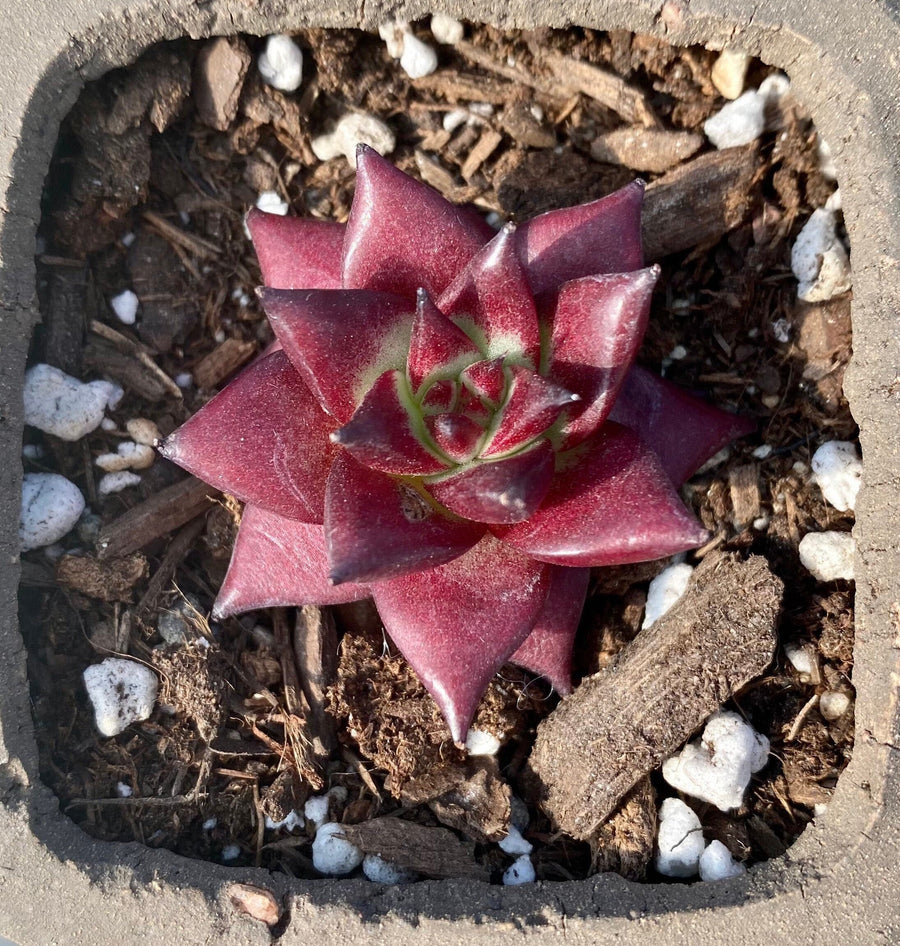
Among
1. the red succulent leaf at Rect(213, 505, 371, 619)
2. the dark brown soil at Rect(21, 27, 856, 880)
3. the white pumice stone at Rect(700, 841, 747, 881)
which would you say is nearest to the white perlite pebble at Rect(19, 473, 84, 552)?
the dark brown soil at Rect(21, 27, 856, 880)

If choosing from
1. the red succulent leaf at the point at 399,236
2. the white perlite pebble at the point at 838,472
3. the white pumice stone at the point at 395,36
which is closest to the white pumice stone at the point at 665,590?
the white perlite pebble at the point at 838,472

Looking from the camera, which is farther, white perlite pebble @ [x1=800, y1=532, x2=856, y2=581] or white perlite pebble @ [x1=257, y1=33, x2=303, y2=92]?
white perlite pebble @ [x1=257, y1=33, x2=303, y2=92]

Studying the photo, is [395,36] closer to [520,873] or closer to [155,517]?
[155,517]

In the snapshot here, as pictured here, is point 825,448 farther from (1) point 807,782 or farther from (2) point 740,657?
(1) point 807,782

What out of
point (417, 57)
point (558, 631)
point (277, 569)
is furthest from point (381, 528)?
point (417, 57)

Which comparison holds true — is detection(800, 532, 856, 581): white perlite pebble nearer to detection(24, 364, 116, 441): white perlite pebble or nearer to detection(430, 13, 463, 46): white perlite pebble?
detection(430, 13, 463, 46): white perlite pebble
